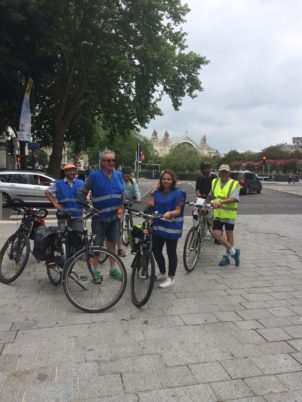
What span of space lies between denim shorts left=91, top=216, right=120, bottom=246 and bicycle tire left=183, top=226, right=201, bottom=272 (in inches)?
53.0

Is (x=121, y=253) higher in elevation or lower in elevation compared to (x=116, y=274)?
lower

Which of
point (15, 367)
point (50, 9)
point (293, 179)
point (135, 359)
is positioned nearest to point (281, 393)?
point (135, 359)

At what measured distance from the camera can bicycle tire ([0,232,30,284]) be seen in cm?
538

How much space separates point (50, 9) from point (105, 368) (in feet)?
69.0

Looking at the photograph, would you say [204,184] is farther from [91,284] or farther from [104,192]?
[91,284]

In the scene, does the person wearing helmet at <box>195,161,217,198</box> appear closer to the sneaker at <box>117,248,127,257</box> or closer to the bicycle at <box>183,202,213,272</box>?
the bicycle at <box>183,202,213,272</box>

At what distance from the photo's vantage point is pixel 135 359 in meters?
3.35

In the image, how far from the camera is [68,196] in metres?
5.55

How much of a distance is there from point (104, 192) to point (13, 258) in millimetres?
1578

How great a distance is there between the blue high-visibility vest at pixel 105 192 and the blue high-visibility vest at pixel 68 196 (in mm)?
422

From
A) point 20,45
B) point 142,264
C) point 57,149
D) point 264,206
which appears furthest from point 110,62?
point 142,264

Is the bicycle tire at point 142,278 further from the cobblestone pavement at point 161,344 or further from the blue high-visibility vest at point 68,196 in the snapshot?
the blue high-visibility vest at point 68,196

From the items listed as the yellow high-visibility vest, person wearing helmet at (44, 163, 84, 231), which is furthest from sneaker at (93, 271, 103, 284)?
the yellow high-visibility vest

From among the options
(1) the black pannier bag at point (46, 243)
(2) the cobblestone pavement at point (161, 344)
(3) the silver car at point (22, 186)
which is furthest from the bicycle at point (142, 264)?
(3) the silver car at point (22, 186)
